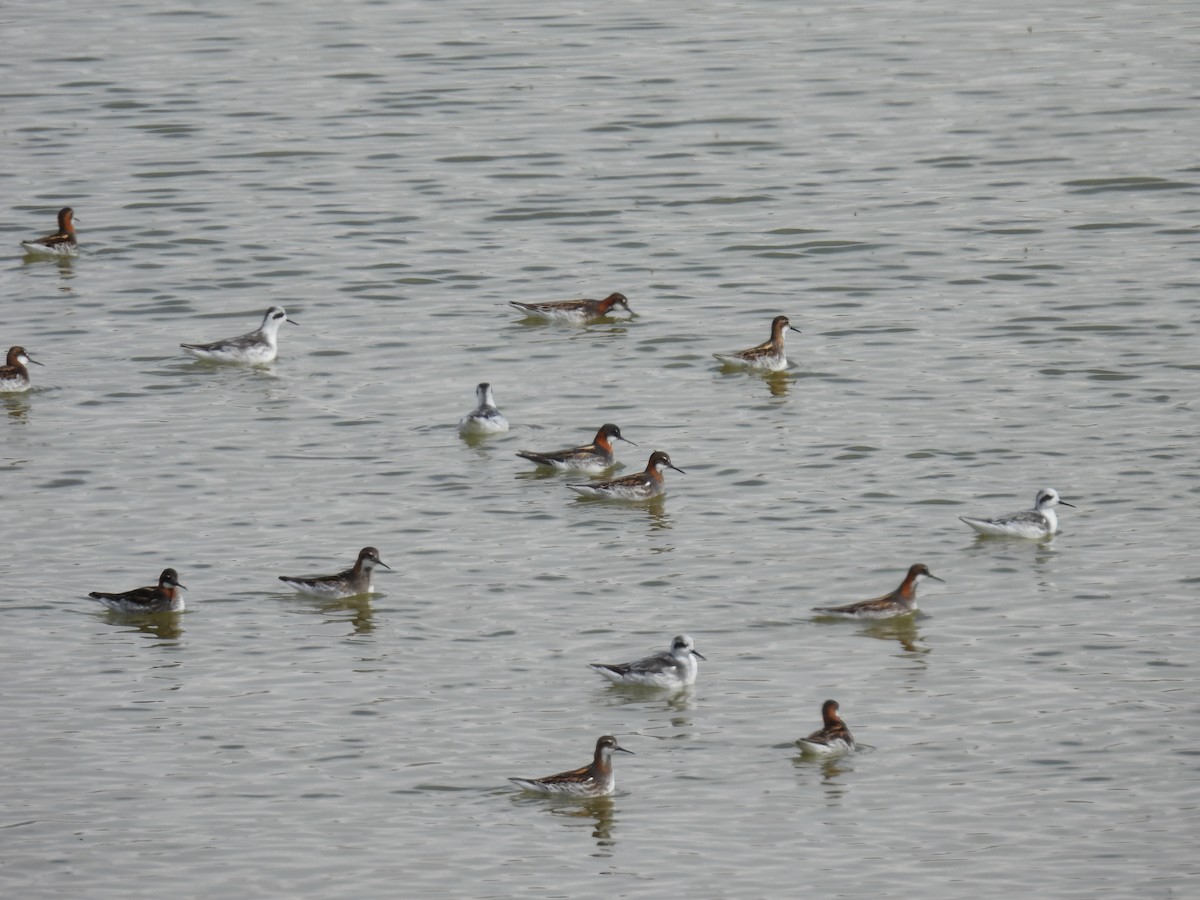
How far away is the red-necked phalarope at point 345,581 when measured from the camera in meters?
18.3

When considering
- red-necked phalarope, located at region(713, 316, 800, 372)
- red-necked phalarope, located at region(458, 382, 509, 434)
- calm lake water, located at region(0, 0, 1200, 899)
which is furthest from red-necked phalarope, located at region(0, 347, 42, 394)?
red-necked phalarope, located at region(713, 316, 800, 372)

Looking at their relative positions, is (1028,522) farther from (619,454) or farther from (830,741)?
(619,454)

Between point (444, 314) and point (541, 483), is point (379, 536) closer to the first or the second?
point (541, 483)

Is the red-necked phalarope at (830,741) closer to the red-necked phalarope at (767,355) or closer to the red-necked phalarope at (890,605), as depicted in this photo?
the red-necked phalarope at (890,605)

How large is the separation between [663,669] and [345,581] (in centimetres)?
356

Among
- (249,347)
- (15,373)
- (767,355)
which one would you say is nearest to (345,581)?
(249,347)

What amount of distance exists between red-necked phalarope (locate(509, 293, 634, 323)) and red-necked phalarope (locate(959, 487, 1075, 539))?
27.7 feet

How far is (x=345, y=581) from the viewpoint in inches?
722

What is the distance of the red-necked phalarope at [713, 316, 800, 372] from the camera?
25156mm

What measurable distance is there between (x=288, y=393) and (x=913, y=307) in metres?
8.52

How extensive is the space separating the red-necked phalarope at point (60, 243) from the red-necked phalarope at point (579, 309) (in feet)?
24.6

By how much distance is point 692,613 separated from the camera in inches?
717

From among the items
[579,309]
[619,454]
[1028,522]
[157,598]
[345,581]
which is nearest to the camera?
[157,598]

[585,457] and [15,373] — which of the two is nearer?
[585,457]
